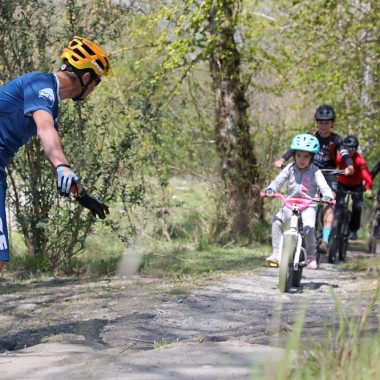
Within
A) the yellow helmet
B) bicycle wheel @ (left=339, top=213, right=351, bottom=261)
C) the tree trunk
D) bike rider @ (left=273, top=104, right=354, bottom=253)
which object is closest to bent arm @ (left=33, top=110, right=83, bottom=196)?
the yellow helmet

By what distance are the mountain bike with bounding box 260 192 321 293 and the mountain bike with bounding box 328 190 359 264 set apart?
2.77 m

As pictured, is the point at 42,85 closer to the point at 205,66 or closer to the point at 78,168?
the point at 78,168

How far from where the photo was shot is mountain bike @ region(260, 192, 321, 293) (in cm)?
901

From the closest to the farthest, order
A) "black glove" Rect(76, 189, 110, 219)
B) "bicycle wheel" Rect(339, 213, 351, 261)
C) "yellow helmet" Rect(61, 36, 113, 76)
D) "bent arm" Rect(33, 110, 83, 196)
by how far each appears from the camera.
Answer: "bent arm" Rect(33, 110, 83, 196), "black glove" Rect(76, 189, 110, 219), "yellow helmet" Rect(61, 36, 113, 76), "bicycle wheel" Rect(339, 213, 351, 261)

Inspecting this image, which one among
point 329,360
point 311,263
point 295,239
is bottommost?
point 329,360

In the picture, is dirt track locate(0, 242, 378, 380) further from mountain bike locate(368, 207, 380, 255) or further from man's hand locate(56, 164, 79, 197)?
mountain bike locate(368, 207, 380, 255)

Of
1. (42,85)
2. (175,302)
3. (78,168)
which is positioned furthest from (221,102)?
(42,85)

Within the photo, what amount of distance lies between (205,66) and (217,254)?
447 centimetres

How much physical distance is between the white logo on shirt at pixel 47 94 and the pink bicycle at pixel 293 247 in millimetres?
3693

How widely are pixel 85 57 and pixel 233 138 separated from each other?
8678 millimetres

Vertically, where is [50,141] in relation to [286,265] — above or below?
above

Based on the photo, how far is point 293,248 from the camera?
925 centimetres

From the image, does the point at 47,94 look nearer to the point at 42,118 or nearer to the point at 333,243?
the point at 42,118

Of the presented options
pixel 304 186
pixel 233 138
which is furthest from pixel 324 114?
pixel 233 138
